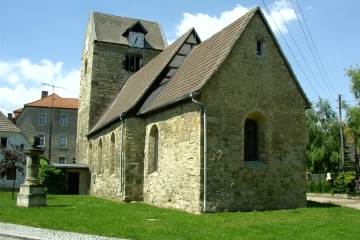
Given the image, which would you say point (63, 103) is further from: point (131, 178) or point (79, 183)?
point (131, 178)

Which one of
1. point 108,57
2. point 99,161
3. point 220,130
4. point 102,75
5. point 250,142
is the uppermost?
point 108,57

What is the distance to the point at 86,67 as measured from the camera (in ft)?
106

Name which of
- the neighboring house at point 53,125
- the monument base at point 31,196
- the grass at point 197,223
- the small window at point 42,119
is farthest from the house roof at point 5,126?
the grass at point 197,223

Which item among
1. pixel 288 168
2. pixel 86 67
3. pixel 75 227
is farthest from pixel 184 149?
pixel 86 67

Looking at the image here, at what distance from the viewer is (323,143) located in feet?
135

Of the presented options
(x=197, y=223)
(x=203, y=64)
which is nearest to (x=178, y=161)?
(x=203, y=64)

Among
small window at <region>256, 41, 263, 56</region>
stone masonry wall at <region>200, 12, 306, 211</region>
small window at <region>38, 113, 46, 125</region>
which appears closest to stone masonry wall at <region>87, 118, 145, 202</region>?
stone masonry wall at <region>200, 12, 306, 211</region>

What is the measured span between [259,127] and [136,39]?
17637 millimetres

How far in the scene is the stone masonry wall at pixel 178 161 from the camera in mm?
14617

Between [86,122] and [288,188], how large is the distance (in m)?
18.3

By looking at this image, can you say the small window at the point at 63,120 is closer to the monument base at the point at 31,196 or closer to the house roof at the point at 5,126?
the house roof at the point at 5,126

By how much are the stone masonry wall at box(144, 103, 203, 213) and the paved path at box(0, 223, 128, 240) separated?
5.74 metres

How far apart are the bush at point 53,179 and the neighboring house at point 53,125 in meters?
22.0

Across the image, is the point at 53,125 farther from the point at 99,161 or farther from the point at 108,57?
the point at 99,161
